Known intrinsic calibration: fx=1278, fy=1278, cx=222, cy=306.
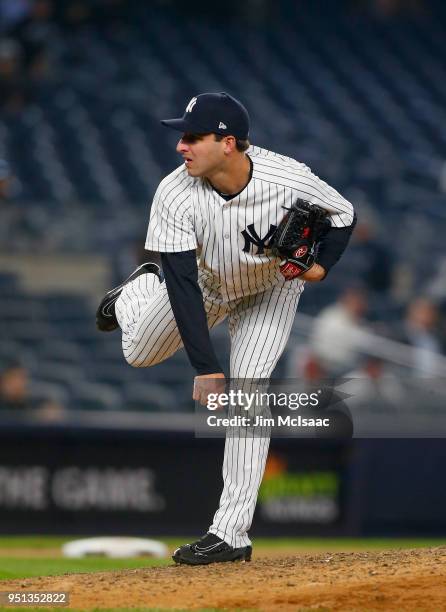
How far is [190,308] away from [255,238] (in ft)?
1.31

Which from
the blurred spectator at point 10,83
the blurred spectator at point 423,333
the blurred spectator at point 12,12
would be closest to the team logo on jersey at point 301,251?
the blurred spectator at point 423,333

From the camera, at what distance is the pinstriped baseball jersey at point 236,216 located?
4852 millimetres

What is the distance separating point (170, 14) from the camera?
2016cm

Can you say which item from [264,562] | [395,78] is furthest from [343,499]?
[395,78]

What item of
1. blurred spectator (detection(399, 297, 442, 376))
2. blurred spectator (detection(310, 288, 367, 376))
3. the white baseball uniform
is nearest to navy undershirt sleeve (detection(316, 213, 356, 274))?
the white baseball uniform

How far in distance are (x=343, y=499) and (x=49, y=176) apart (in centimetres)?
609

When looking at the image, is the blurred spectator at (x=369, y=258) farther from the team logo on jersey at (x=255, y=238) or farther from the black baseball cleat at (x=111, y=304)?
the team logo on jersey at (x=255, y=238)

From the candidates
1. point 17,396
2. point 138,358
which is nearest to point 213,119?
point 138,358

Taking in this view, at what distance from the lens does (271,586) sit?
4566 mm

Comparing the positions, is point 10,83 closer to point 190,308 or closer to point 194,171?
point 194,171

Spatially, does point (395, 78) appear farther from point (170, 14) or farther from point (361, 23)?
point (170, 14)

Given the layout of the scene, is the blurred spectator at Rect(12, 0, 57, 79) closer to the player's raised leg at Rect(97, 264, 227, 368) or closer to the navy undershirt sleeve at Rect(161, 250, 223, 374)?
the player's raised leg at Rect(97, 264, 227, 368)

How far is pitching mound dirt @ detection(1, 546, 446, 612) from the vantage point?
4391mm

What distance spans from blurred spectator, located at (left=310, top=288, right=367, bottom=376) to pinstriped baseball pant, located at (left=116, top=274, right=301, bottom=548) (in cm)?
485
